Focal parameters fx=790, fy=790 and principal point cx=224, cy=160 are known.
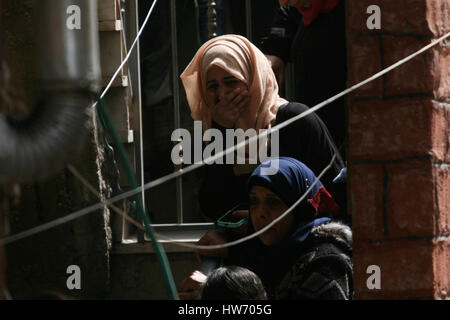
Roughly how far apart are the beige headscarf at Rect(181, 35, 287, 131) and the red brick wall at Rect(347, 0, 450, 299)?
1.11 metres

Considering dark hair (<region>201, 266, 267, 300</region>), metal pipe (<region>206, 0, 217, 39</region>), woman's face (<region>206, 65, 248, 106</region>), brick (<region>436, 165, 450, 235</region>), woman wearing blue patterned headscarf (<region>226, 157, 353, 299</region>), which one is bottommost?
dark hair (<region>201, 266, 267, 300</region>)

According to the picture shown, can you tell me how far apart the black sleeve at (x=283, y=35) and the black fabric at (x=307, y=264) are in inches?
53.5

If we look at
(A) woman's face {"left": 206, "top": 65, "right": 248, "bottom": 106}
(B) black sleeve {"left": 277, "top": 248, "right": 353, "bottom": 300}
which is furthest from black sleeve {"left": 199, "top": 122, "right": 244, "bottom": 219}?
(B) black sleeve {"left": 277, "top": 248, "right": 353, "bottom": 300}

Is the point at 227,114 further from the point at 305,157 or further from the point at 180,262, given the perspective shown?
the point at 180,262

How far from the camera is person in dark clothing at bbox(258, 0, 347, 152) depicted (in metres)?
3.62

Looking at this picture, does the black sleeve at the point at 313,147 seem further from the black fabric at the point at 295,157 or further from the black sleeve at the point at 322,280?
the black sleeve at the point at 322,280

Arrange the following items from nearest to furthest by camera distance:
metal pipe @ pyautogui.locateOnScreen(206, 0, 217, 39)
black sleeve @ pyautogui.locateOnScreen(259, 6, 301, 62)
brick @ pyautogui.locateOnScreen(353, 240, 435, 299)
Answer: brick @ pyautogui.locateOnScreen(353, 240, 435, 299) → black sleeve @ pyautogui.locateOnScreen(259, 6, 301, 62) → metal pipe @ pyautogui.locateOnScreen(206, 0, 217, 39)

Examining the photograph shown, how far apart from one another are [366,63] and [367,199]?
379 mm

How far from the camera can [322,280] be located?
2611 millimetres

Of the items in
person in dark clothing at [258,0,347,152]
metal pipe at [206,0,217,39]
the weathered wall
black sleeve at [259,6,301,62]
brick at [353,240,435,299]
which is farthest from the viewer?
metal pipe at [206,0,217,39]

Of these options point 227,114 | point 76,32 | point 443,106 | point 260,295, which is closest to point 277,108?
point 227,114

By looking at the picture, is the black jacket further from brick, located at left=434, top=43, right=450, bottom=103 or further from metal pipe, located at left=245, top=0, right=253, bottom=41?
metal pipe, located at left=245, top=0, right=253, bottom=41

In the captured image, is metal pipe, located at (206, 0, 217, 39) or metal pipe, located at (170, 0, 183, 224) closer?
metal pipe, located at (206, 0, 217, 39)

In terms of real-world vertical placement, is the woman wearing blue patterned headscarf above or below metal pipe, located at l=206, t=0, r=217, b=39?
below
